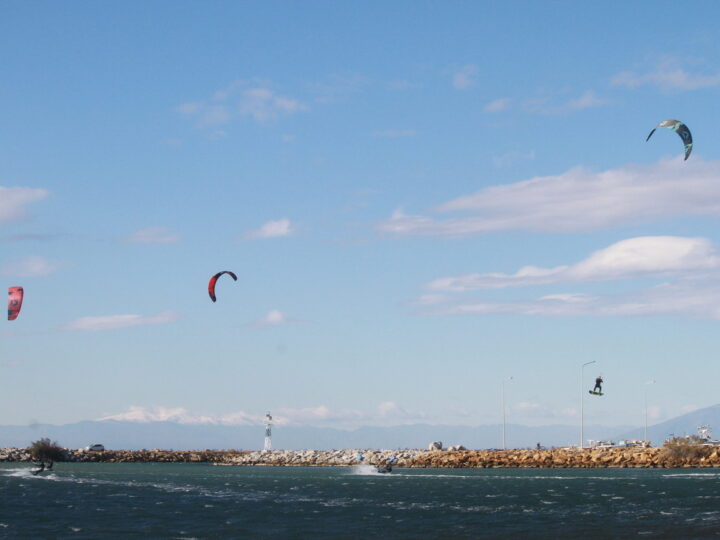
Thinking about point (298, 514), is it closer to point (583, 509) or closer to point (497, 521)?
point (497, 521)

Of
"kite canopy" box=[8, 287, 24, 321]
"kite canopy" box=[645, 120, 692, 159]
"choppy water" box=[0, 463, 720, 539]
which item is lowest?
"choppy water" box=[0, 463, 720, 539]

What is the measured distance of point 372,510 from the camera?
5569cm

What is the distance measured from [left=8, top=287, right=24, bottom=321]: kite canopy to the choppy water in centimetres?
1240

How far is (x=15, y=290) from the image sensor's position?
68.3 m

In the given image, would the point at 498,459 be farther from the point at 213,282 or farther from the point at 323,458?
the point at 213,282

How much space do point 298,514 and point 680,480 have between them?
44.9 metres

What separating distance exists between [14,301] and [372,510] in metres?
29.3

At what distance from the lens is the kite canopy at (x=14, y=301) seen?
214ft

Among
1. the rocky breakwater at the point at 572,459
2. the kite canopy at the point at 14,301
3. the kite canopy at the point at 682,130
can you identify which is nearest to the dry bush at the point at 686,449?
the rocky breakwater at the point at 572,459

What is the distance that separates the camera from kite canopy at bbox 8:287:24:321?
214ft

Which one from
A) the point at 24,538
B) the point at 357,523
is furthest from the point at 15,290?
the point at 357,523

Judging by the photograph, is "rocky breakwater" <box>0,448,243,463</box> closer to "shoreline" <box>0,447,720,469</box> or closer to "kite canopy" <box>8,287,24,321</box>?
"shoreline" <box>0,447,720,469</box>

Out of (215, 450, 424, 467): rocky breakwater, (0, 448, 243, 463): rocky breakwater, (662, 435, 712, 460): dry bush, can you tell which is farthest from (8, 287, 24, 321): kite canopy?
(0, 448, 243, 463): rocky breakwater

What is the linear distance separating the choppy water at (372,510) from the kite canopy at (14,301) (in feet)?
40.7
